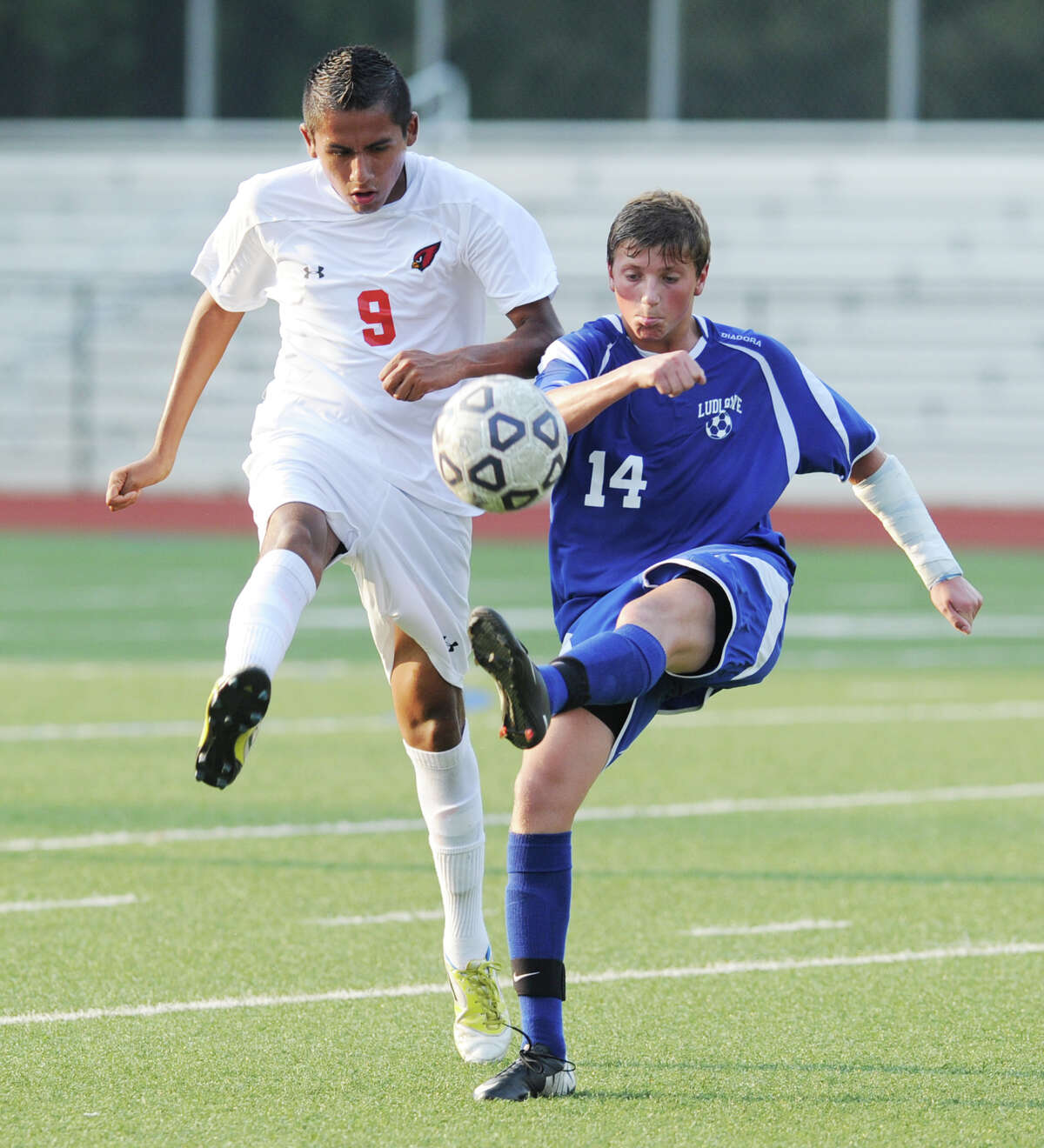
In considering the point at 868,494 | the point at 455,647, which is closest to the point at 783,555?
the point at 868,494

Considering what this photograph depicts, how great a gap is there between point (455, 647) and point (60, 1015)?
1269 millimetres

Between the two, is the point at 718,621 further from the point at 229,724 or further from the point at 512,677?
the point at 229,724

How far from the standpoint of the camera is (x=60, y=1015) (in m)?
4.65

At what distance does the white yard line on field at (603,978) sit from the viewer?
15.4ft

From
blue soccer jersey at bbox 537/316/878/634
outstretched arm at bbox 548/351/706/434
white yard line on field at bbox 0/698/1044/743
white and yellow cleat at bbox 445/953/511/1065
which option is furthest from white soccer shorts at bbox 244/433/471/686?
white yard line on field at bbox 0/698/1044/743

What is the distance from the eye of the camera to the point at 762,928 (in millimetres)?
5742

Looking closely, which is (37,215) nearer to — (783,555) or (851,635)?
(851,635)

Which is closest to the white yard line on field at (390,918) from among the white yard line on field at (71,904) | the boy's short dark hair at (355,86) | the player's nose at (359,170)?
the white yard line on field at (71,904)

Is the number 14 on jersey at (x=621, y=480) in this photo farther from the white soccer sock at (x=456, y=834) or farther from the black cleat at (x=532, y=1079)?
the black cleat at (x=532, y=1079)

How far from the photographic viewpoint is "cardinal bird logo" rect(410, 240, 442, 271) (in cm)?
457

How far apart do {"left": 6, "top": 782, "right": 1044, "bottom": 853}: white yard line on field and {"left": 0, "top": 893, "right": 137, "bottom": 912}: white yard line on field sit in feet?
2.60

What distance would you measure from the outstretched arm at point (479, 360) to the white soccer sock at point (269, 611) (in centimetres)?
44

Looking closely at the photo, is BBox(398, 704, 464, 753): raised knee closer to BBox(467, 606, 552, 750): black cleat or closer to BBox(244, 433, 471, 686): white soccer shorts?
BBox(244, 433, 471, 686): white soccer shorts

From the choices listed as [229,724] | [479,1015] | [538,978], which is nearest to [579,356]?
[229,724]
